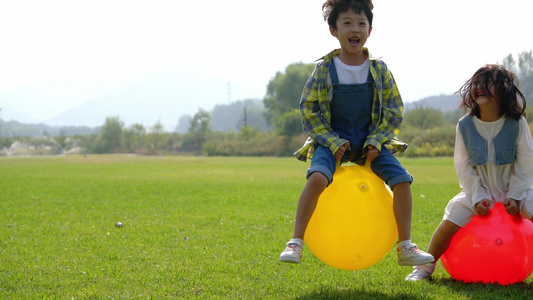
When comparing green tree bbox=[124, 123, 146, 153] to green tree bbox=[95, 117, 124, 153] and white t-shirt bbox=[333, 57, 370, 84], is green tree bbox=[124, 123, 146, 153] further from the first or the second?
white t-shirt bbox=[333, 57, 370, 84]

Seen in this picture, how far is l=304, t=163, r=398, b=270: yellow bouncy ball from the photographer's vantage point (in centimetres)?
458

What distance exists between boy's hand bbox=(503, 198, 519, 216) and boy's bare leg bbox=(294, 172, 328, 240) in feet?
5.40

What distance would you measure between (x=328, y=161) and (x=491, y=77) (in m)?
1.73

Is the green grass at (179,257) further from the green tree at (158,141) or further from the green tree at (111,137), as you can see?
the green tree at (111,137)

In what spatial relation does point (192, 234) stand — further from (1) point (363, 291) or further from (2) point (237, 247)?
(1) point (363, 291)

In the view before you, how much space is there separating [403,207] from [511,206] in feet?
3.14

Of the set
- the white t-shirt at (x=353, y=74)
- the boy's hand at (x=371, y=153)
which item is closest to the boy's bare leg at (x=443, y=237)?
the boy's hand at (x=371, y=153)

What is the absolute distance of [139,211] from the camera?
35.0 ft

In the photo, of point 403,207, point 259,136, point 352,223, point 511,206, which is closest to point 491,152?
point 511,206

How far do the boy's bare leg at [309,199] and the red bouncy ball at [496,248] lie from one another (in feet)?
4.76

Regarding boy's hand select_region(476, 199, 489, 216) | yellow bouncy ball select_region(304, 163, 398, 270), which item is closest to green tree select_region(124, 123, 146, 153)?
yellow bouncy ball select_region(304, 163, 398, 270)

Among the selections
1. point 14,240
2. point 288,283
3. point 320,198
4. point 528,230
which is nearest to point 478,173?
point 528,230

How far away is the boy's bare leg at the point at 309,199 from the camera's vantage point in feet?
14.6

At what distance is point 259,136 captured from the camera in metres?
62.1
